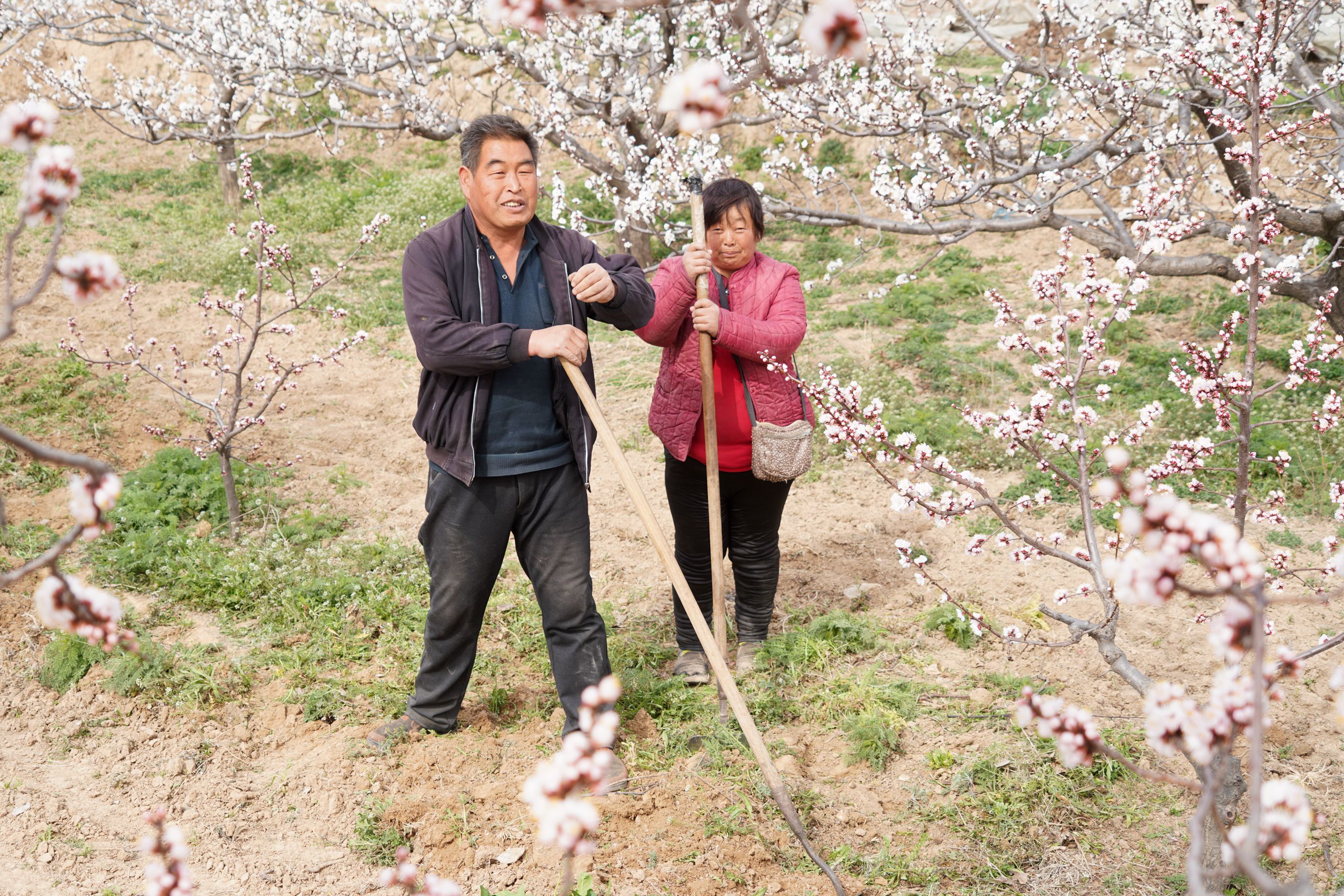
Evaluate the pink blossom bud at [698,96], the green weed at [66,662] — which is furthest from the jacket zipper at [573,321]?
the green weed at [66,662]

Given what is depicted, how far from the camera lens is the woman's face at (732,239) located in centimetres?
390

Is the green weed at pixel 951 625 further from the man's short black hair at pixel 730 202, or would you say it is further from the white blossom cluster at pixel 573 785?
the white blossom cluster at pixel 573 785

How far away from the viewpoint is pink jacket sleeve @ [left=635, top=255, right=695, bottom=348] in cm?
378

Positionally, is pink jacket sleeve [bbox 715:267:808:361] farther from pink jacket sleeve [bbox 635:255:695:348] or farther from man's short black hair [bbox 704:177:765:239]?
man's short black hair [bbox 704:177:765:239]

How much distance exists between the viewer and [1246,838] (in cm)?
130

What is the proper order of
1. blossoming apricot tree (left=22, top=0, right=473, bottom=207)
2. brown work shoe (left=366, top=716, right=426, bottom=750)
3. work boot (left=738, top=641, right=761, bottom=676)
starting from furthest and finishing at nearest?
blossoming apricot tree (left=22, top=0, right=473, bottom=207) < work boot (left=738, top=641, right=761, bottom=676) < brown work shoe (left=366, top=716, right=426, bottom=750)

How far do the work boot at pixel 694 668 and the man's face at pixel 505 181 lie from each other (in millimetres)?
2053

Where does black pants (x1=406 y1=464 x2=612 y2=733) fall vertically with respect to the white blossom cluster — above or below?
below

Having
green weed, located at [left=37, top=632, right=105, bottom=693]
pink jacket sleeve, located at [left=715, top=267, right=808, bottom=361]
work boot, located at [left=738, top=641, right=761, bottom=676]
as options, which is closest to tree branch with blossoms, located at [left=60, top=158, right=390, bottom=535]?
green weed, located at [left=37, top=632, right=105, bottom=693]

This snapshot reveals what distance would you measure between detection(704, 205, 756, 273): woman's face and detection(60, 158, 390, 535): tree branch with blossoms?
2323mm

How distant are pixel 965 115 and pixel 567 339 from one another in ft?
37.5

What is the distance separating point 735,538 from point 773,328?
98cm

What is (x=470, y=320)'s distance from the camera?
344 cm

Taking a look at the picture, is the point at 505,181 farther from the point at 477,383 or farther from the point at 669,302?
the point at 669,302
